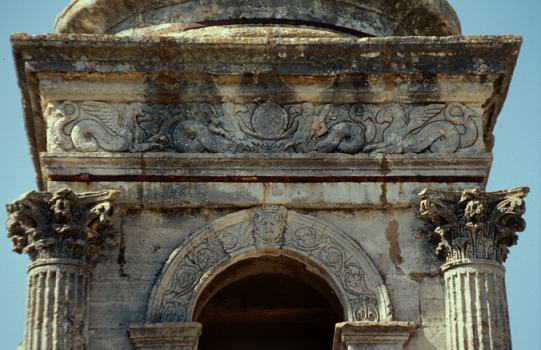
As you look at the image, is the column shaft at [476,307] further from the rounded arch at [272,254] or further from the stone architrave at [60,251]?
the stone architrave at [60,251]

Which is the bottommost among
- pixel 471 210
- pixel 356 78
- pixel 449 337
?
pixel 449 337

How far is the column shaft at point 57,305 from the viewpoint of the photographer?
20.4m

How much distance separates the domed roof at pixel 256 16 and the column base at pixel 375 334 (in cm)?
376

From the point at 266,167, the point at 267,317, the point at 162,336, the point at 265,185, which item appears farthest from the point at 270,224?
the point at 267,317

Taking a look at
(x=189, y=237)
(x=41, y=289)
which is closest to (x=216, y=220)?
(x=189, y=237)

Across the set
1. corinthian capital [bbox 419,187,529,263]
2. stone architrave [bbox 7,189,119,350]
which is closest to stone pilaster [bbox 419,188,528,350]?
corinthian capital [bbox 419,187,529,263]

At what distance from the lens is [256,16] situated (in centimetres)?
2283

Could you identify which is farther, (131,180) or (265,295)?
(265,295)

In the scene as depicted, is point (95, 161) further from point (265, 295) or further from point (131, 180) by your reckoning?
point (265, 295)

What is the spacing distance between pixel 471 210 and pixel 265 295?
4203mm

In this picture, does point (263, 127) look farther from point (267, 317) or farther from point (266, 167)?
point (267, 317)

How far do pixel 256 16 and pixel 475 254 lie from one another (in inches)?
152

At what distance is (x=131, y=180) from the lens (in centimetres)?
2142

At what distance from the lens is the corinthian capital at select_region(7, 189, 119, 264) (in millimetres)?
20859
